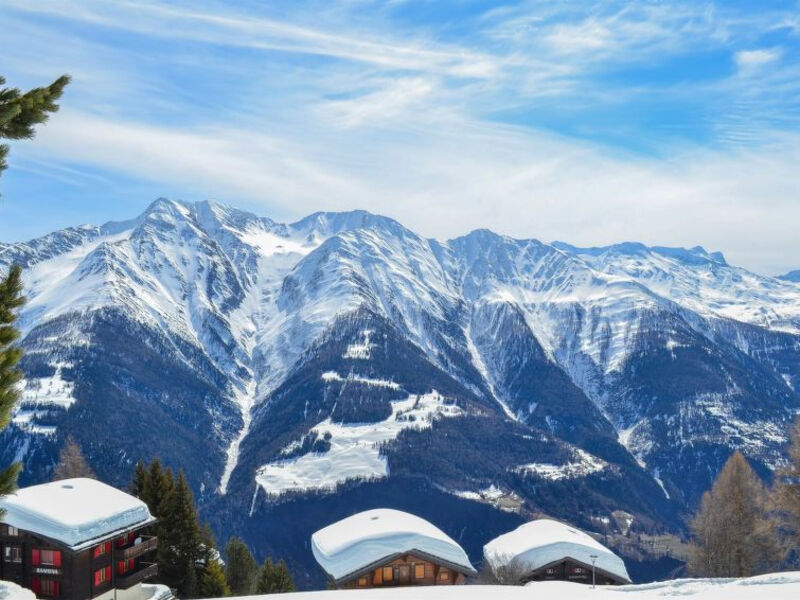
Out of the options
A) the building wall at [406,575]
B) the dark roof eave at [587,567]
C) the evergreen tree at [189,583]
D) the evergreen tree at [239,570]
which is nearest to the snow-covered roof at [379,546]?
the building wall at [406,575]

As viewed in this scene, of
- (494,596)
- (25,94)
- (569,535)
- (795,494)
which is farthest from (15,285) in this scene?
(569,535)

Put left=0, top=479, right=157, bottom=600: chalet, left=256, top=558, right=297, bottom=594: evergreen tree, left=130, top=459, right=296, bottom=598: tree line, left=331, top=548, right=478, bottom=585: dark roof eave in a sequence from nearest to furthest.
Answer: left=0, top=479, right=157, bottom=600: chalet → left=331, top=548, right=478, bottom=585: dark roof eave → left=130, top=459, right=296, bottom=598: tree line → left=256, top=558, right=297, bottom=594: evergreen tree

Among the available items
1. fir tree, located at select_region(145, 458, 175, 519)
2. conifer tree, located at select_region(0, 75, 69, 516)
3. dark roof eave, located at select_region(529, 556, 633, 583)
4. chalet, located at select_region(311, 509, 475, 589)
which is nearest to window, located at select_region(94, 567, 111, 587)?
fir tree, located at select_region(145, 458, 175, 519)

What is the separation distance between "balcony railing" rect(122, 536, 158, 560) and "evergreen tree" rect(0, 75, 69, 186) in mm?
45577

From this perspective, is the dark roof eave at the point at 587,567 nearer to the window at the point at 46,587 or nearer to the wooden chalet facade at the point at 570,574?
the wooden chalet facade at the point at 570,574

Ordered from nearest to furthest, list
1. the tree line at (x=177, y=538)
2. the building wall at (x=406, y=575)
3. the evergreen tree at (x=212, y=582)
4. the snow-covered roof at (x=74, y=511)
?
1. the snow-covered roof at (x=74, y=511)
2. the building wall at (x=406, y=575)
3. the tree line at (x=177, y=538)
4. the evergreen tree at (x=212, y=582)

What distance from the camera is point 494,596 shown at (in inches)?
1021

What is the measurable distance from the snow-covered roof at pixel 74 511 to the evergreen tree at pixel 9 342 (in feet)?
119

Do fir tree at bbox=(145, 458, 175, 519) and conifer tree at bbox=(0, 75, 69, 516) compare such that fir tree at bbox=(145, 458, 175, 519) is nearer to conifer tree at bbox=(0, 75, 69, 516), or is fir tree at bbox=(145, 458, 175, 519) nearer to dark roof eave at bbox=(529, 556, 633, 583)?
dark roof eave at bbox=(529, 556, 633, 583)

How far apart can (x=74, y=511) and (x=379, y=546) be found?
71.4 ft

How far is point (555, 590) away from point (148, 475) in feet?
151

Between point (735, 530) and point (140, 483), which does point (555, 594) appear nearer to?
point (140, 483)

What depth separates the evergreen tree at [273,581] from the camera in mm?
73375

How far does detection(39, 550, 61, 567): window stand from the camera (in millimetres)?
48094
